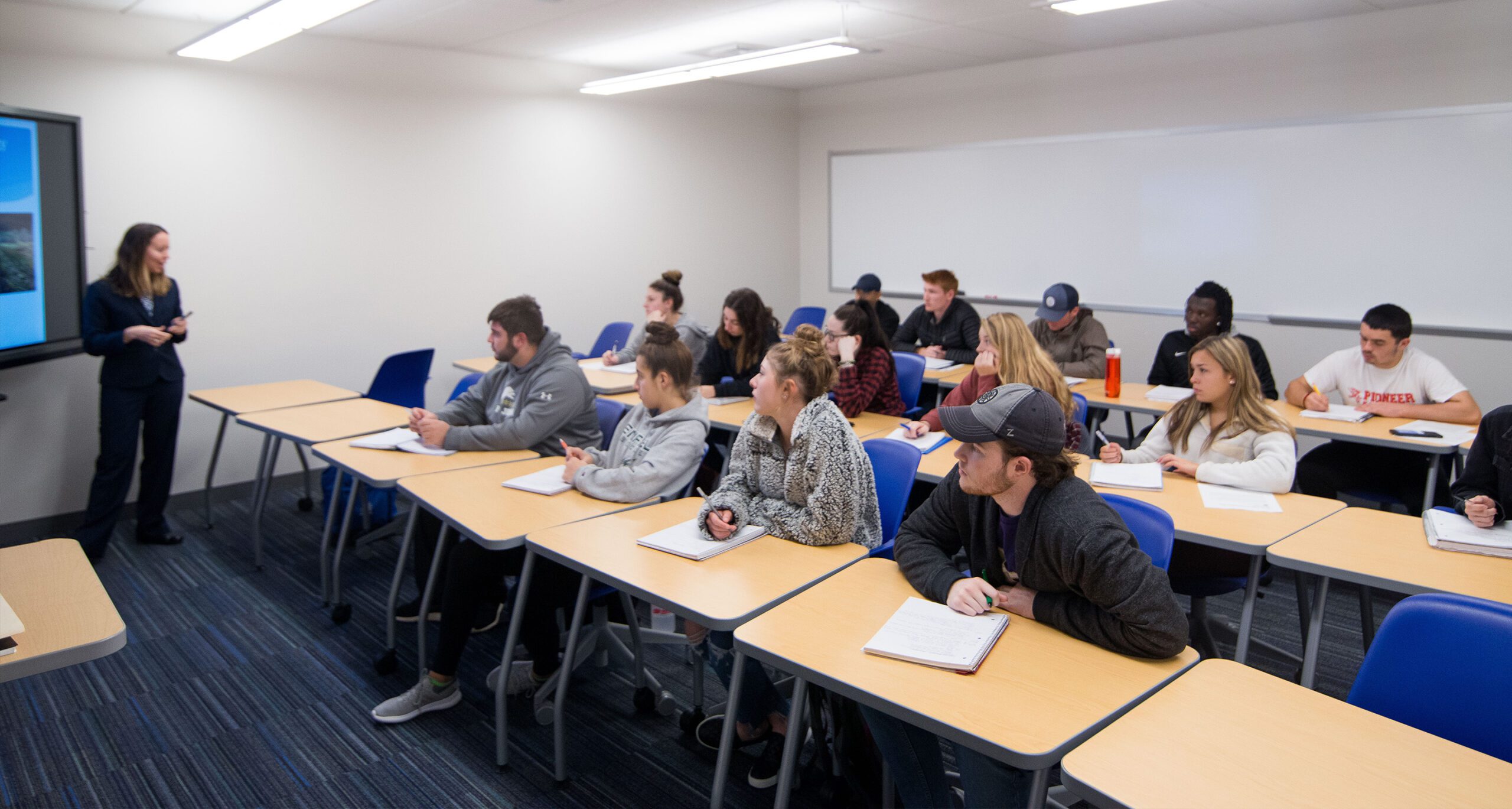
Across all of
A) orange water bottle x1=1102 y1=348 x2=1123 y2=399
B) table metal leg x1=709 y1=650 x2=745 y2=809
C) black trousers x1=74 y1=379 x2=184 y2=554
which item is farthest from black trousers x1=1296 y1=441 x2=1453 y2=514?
black trousers x1=74 y1=379 x2=184 y2=554

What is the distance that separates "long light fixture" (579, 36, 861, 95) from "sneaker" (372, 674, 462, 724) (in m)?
3.55

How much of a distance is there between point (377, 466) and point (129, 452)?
6.44 feet

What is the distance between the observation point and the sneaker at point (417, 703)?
3031mm

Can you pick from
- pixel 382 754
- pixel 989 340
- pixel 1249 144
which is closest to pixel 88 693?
pixel 382 754

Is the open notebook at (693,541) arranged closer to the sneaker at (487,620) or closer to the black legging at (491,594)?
the black legging at (491,594)

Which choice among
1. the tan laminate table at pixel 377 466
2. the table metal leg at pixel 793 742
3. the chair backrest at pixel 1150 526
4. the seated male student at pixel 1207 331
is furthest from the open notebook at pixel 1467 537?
the tan laminate table at pixel 377 466

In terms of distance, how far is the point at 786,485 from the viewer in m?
2.62

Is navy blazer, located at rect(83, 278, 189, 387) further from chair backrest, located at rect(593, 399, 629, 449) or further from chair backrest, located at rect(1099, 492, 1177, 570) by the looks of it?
chair backrest, located at rect(1099, 492, 1177, 570)

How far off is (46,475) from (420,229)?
2503mm

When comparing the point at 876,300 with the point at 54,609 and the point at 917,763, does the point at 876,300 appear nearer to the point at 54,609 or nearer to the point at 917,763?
the point at 917,763

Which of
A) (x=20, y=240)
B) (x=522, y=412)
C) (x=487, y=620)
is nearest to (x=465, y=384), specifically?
(x=522, y=412)

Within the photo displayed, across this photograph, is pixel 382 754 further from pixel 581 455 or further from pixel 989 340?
pixel 989 340

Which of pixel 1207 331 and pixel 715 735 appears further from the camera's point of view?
pixel 1207 331

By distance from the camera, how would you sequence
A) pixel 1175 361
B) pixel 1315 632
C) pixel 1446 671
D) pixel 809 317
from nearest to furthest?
pixel 1446 671 → pixel 1315 632 → pixel 1175 361 → pixel 809 317
